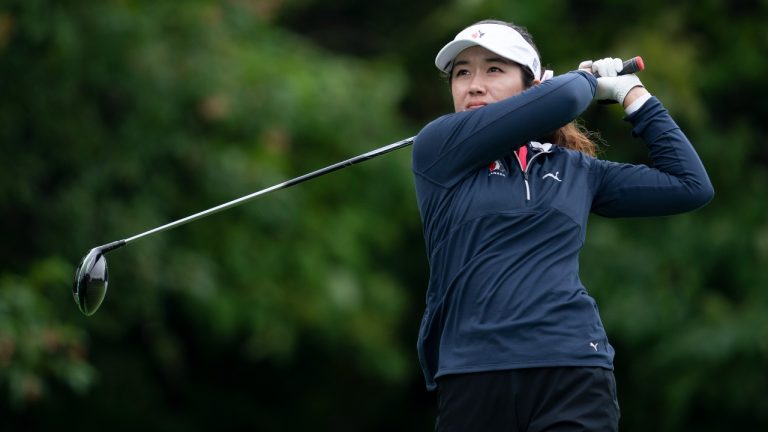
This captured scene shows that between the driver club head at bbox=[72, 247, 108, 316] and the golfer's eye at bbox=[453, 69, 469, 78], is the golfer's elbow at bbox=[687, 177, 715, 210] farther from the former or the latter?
the driver club head at bbox=[72, 247, 108, 316]

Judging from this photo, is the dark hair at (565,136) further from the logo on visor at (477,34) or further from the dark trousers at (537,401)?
the dark trousers at (537,401)

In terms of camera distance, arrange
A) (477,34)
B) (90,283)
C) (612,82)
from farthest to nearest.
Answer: (90,283)
(612,82)
(477,34)

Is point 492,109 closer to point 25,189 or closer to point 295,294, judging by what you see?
point 25,189

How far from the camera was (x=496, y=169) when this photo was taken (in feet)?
11.3

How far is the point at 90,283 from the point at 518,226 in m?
1.38

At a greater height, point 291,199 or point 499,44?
point 499,44

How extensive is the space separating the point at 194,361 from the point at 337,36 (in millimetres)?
3594

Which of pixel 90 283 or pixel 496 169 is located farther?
pixel 90 283

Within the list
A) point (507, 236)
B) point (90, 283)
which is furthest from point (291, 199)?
point (507, 236)

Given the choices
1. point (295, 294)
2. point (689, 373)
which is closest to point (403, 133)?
point (295, 294)

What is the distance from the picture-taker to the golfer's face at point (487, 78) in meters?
3.59

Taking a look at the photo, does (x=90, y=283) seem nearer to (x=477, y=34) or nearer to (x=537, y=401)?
(x=477, y=34)

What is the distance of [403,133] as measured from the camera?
1262 cm

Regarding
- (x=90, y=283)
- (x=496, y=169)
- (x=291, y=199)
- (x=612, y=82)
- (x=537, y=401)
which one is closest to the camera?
(x=537, y=401)
